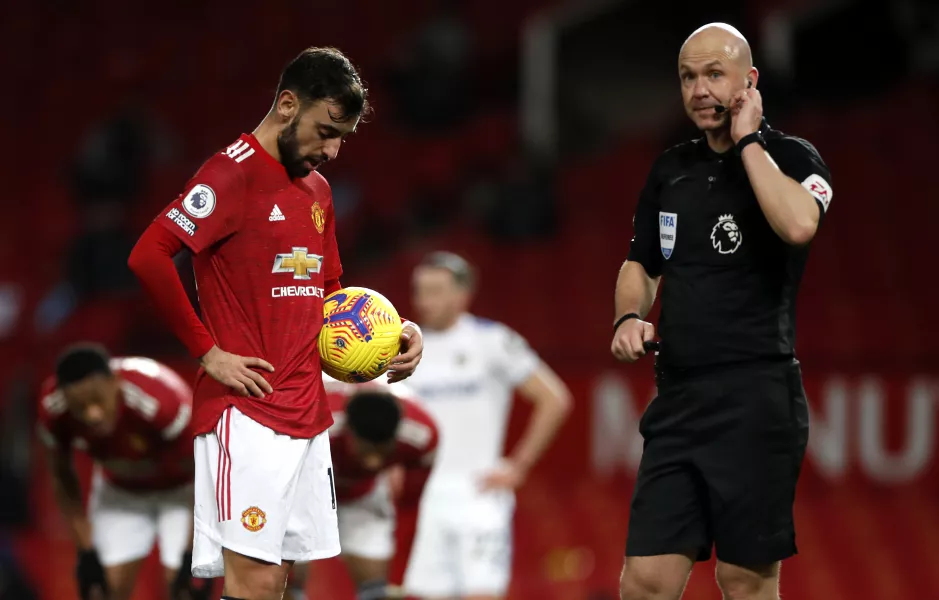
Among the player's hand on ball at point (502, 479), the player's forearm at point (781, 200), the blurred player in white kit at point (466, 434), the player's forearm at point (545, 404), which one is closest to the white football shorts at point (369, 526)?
the blurred player in white kit at point (466, 434)

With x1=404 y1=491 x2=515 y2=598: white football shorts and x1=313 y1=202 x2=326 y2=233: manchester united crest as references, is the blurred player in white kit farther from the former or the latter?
x1=313 y1=202 x2=326 y2=233: manchester united crest

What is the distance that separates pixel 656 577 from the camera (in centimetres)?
386

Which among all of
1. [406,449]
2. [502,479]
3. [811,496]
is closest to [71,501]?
[406,449]

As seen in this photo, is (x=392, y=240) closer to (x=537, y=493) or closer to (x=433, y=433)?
(x=537, y=493)

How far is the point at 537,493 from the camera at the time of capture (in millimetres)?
9977

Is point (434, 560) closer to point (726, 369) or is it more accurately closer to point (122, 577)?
point (122, 577)

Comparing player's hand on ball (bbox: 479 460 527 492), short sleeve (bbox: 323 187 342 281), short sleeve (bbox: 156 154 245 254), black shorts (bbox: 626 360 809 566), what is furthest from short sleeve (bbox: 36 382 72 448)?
black shorts (bbox: 626 360 809 566)

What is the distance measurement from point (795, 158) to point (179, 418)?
3040mm

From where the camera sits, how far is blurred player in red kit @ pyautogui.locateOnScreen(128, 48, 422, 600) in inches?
143

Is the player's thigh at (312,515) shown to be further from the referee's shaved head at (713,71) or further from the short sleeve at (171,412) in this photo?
the short sleeve at (171,412)

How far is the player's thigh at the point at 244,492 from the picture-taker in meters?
3.64

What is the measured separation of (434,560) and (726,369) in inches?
131

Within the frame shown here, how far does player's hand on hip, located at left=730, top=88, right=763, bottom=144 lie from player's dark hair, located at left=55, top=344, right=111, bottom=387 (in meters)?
2.87

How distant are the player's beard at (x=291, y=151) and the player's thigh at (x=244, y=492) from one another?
729mm
